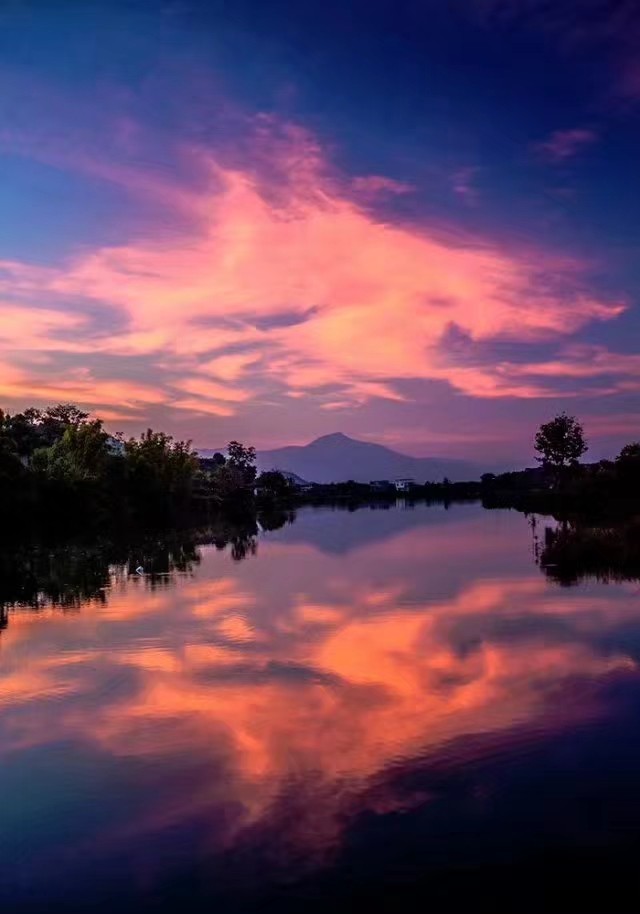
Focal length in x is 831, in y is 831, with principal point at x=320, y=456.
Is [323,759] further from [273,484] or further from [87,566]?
[273,484]

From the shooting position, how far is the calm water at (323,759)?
8.56 meters

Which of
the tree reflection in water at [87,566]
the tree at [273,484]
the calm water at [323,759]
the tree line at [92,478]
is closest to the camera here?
the calm water at [323,759]

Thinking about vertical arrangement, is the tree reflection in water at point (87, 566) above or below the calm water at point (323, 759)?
above

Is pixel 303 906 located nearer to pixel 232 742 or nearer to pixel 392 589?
pixel 232 742

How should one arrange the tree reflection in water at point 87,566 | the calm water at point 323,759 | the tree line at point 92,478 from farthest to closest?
the tree line at point 92,478 → the tree reflection in water at point 87,566 → the calm water at point 323,759

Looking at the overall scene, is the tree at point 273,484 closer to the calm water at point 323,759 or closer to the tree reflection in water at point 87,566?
the tree reflection in water at point 87,566

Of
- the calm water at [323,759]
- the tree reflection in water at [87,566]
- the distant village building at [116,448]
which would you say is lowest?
the calm water at [323,759]

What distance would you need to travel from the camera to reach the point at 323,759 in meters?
12.1

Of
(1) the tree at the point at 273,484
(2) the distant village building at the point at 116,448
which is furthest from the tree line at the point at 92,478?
(1) the tree at the point at 273,484

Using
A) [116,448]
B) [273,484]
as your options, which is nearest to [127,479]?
[116,448]

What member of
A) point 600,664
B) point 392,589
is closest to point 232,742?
point 600,664

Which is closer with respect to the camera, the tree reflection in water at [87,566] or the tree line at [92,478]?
the tree reflection in water at [87,566]

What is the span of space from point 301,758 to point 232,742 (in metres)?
1.40

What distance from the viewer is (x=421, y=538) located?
59.2 meters
